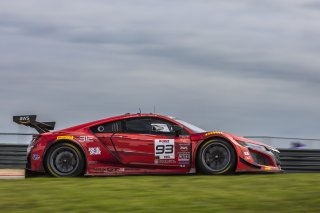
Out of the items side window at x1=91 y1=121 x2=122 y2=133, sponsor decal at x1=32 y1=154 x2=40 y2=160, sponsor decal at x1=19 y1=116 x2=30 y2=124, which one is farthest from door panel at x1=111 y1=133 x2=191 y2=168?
sponsor decal at x1=19 y1=116 x2=30 y2=124

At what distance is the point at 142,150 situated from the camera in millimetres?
12078

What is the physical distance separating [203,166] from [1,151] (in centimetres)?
910

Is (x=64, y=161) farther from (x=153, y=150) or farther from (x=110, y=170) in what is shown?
(x=153, y=150)

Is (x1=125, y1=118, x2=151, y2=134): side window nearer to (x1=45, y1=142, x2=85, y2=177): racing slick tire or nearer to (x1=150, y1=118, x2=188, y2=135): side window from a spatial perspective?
(x1=150, y1=118, x2=188, y2=135): side window

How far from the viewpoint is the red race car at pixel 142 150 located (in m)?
11.8

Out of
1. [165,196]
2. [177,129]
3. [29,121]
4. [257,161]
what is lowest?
[165,196]

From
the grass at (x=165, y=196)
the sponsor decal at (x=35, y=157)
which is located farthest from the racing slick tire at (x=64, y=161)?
the grass at (x=165, y=196)

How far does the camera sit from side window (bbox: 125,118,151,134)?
40.5 feet

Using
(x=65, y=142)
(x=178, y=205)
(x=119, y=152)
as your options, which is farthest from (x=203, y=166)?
(x=178, y=205)

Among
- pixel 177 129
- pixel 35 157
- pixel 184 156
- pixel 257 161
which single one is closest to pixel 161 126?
pixel 177 129

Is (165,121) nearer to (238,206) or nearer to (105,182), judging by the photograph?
(105,182)

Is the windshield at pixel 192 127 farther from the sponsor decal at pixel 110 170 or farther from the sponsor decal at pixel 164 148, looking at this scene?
the sponsor decal at pixel 110 170

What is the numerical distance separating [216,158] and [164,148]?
1020 mm

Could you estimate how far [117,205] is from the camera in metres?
7.28
